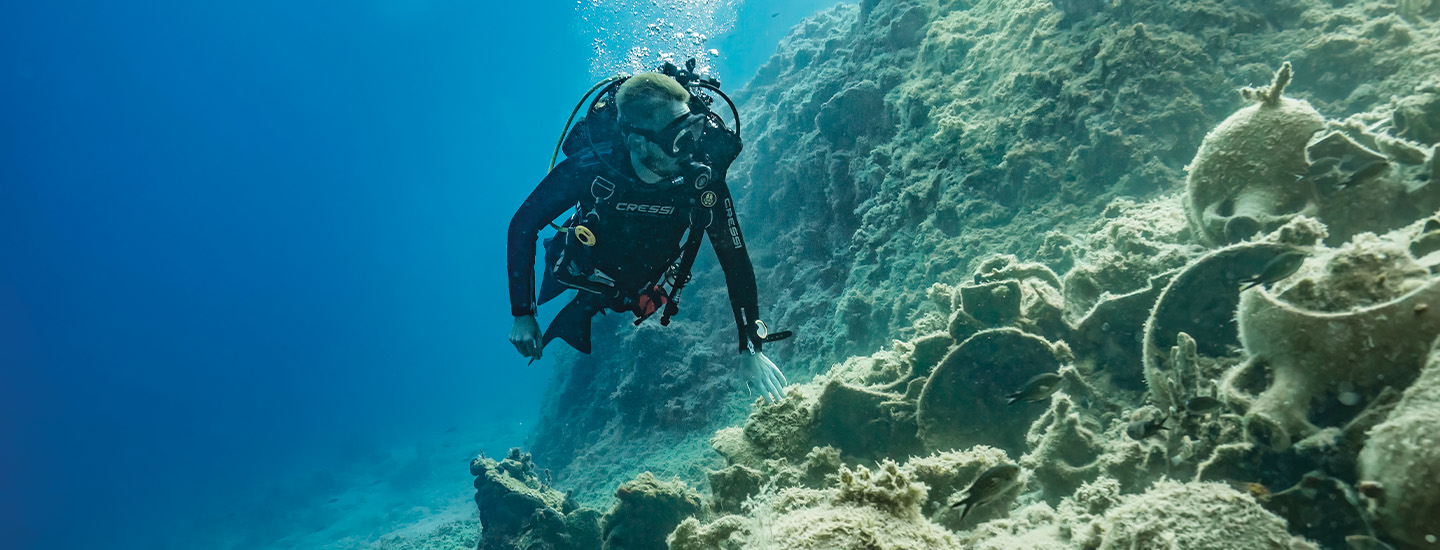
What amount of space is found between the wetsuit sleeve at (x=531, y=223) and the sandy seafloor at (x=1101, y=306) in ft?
5.88

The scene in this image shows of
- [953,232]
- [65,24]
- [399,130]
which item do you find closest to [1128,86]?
[953,232]

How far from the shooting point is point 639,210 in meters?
3.86

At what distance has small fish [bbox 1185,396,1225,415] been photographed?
2074mm

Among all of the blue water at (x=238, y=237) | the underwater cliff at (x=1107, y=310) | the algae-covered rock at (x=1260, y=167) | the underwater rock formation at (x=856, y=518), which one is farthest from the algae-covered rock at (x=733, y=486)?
the blue water at (x=238, y=237)

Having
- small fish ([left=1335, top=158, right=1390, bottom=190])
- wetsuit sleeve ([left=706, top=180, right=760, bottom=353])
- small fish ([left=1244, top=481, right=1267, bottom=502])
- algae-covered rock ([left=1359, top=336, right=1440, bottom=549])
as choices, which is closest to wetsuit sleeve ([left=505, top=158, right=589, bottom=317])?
wetsuit sleeve ([left=706, top=180, right=760, bottom=353])

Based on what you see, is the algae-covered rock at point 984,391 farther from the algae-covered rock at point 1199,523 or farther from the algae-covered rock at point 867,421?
the algae-covered rock at point 1199,523

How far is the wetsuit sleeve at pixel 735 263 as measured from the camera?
3.95 m

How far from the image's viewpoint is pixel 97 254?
70.6 meters

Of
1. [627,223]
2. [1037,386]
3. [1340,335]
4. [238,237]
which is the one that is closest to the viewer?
[1340,335]

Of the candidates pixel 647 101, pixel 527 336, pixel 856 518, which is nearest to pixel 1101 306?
pixel 856 518

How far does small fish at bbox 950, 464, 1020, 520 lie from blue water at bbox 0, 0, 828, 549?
101ft

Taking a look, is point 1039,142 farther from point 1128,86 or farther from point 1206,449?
point 1206,449

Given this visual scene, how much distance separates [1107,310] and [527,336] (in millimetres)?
3578

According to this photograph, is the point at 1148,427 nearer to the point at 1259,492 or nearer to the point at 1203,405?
the point at 1203,405
